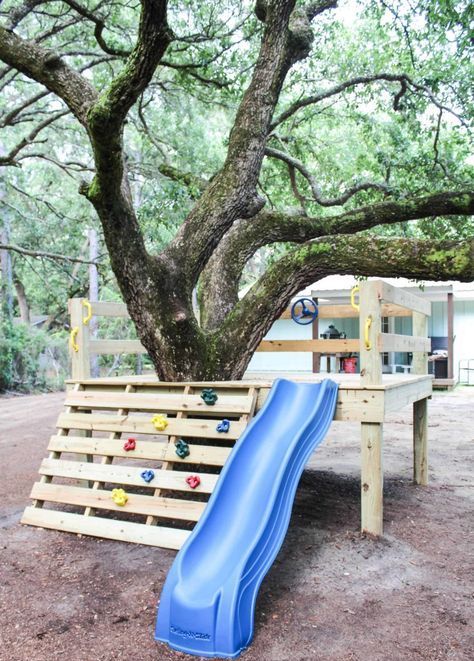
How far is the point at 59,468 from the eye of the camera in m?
4.96

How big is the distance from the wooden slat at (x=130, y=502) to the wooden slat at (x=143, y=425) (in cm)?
52

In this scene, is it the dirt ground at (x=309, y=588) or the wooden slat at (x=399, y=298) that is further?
the wooden slat at (x=399, y=298)

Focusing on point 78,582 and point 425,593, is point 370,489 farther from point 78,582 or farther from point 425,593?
point 78,582

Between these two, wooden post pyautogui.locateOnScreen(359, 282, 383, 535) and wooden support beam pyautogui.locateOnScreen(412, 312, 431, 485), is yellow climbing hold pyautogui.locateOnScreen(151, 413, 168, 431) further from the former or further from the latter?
wooden support beam pyautogui.locateOnScreen(412, 312, 431, 485)

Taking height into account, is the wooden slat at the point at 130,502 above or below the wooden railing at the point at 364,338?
below

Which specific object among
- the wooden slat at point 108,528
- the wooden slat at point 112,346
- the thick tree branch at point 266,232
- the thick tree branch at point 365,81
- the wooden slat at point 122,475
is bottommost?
the wooden slat at point 108,528

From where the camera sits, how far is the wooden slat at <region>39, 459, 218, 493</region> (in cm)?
422

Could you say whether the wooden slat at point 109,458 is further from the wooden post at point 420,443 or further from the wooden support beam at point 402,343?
the wooden post at point 420,443

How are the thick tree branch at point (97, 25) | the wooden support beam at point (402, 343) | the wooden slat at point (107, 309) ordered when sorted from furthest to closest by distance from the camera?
the thick tree branch at point (97, 25), the wooden slat at point (107, 309), the wooden support beam at point (402, 343)

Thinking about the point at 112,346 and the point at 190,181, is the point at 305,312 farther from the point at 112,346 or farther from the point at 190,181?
the point at 190,181

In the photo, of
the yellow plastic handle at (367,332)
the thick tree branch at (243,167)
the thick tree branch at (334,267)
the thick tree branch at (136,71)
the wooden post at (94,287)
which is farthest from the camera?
the wooden post at (94,287)

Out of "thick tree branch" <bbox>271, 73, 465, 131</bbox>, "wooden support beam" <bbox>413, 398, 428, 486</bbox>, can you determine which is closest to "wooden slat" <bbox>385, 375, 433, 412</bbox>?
"wooden support beam" <bbox>413, 398, 428, 486</bbox>

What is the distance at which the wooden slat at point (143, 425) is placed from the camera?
175 inches

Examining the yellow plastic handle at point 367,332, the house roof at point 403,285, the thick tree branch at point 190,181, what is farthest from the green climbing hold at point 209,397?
the house roof at point 403,285
